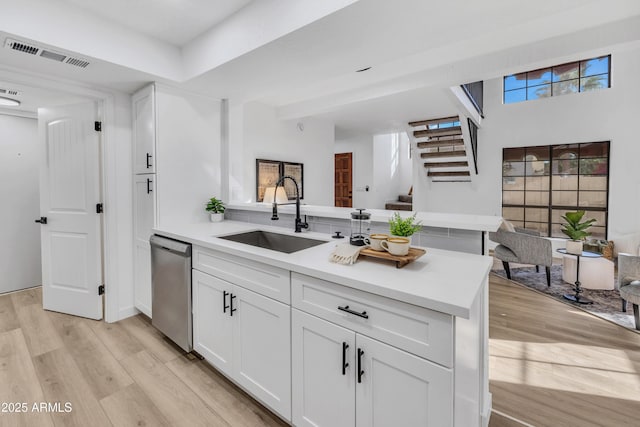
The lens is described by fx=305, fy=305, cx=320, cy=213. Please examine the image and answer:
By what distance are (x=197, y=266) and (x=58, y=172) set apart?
1.96 m

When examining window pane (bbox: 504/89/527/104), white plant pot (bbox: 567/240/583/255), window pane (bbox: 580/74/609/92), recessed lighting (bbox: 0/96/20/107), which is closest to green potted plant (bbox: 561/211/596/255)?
white plant pot (bbox: 567/240/583/255)

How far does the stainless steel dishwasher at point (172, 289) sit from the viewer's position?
85.4 inches

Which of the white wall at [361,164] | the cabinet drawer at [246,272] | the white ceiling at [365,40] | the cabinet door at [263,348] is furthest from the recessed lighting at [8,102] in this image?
Result: the white wall at [361,164]

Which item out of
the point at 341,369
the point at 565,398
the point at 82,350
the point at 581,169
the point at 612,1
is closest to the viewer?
the point at 341,369

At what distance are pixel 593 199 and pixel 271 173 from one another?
570 cm

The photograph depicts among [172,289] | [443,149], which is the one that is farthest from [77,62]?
[443,149]

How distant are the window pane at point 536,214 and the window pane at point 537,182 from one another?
418mm

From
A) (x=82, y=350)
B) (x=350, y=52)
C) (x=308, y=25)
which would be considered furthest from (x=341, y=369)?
(x=82, y=350)

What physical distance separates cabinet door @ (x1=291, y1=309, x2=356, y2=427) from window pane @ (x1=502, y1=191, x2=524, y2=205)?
247 inches

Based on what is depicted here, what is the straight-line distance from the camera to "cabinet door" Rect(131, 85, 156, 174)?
259cm

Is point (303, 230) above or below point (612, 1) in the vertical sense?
below

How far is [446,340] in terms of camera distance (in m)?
1.00

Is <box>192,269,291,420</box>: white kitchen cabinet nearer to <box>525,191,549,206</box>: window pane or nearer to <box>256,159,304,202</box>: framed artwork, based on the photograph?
<box>256,159,304,202</box>: framed artwork

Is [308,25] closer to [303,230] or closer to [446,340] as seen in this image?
[303,230]
